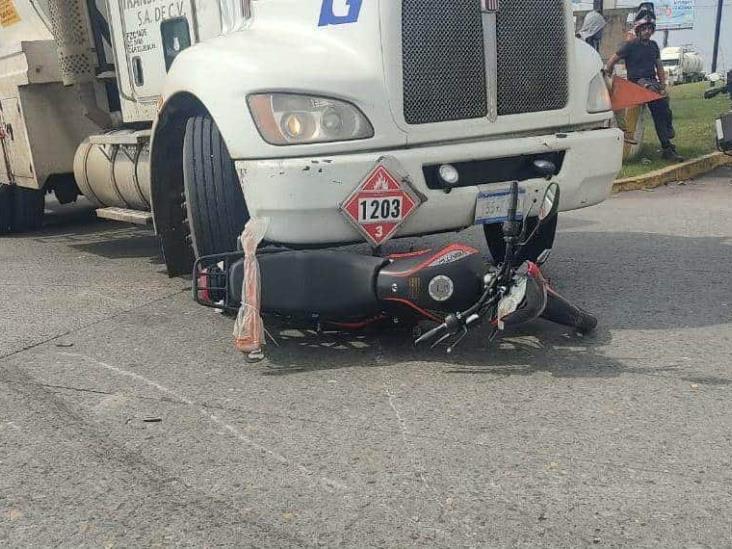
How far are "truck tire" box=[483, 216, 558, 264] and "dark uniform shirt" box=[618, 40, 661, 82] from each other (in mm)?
5844

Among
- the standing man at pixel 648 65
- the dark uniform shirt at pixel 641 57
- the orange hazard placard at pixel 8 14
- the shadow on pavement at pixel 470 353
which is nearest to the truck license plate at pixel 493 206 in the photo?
the shadow on pavement at pixel 470 353

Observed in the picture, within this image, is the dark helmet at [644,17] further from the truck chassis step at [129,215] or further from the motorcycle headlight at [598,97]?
the truck chassis step at [129,215]

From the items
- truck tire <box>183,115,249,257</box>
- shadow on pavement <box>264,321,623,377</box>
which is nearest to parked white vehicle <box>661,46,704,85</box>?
shadow on pavement <box>264,321,623,377</box>

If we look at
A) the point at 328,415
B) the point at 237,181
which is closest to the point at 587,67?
the point at 237,181

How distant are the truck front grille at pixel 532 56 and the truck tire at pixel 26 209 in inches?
218

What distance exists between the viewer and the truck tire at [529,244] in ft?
16.9

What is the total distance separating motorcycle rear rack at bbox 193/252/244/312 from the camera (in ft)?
13.1

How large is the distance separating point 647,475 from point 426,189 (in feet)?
5.51

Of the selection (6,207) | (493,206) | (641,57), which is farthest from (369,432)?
(641,57)

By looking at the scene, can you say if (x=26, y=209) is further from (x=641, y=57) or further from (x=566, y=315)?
(x=641, y=57)

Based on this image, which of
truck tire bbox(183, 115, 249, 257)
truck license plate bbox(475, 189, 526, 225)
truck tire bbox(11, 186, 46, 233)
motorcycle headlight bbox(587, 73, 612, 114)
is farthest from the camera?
truck tire bbox(11, 186, 46, 233)

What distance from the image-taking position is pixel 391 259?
381 centimetres

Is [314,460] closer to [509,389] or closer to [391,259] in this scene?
[509,389]

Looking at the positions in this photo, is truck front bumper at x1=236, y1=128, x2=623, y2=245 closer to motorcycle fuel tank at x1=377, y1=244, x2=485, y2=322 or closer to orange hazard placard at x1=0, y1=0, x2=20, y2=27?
motorcycle fuel tank at x1=377, y1=244, x2=485, y2=322
